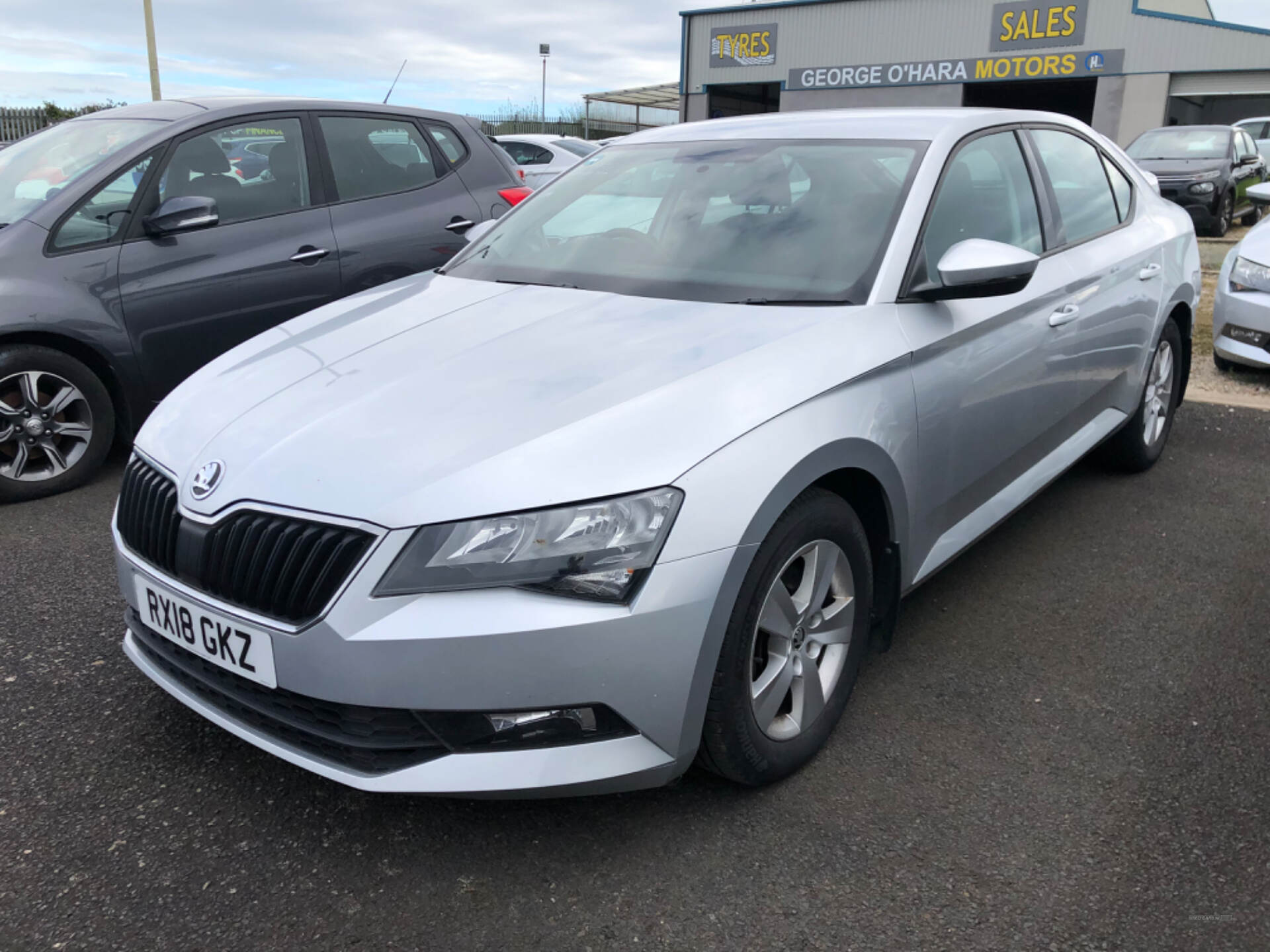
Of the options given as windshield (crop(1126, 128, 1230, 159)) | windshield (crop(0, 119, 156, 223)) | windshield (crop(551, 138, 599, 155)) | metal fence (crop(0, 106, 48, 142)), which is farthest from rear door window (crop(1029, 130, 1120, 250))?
metal fence (crop(0, 106, 48, 142))

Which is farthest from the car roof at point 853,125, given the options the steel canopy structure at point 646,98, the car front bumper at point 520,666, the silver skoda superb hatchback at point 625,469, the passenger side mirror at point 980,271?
the steel canopy structure at point 646,98

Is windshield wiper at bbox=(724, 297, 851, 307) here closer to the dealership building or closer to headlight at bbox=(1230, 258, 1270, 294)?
headlight at bbox=(1230, 258, 1270, 294)

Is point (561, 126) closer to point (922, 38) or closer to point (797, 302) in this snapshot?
point (922, 38)

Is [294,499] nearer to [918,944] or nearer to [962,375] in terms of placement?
[918,944]

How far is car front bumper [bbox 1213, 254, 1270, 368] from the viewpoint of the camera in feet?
20.7

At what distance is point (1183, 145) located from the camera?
1507cm

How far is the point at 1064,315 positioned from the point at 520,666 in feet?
7.79

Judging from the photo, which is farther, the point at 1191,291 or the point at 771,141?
the point at 1191,291

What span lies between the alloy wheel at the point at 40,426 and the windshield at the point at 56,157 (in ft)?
2.53

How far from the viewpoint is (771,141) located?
11.0 ft

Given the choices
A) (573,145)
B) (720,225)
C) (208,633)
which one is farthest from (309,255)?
(573,145)

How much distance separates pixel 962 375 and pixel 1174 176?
1332 centimetres

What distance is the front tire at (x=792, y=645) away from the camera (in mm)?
2201

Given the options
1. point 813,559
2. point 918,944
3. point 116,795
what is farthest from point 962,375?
point 116,795
